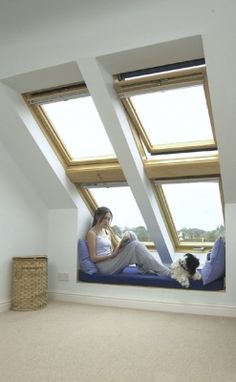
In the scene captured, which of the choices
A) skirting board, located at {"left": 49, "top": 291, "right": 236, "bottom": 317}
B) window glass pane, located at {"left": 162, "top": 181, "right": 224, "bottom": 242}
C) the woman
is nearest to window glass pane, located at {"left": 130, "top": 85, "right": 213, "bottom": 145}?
window glass pane, located at {"left": 162, "top": 181, "right": 224, "bottom": 242}

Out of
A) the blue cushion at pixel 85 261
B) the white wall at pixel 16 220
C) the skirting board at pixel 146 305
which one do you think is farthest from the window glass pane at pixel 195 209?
the white wall at pixel 16 220

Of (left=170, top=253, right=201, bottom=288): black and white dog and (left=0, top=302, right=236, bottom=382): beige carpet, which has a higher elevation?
(left=170, top=253, right=201, bottom=288): black and white dog

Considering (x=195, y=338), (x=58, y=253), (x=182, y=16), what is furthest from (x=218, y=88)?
(x=58, y=253)

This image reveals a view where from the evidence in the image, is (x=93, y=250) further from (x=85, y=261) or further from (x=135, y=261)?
(x=135, y=261)

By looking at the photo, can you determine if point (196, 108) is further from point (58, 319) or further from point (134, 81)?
point (58, 319)

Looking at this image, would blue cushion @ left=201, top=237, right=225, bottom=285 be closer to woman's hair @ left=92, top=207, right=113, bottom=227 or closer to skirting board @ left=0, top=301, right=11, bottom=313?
woman's hair @ left=92, top=207, right=113, bottom=227

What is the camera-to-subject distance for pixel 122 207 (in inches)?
175

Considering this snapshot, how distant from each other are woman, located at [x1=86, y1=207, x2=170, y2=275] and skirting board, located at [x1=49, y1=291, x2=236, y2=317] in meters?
0.31

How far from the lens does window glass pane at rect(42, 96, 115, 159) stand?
3.57m

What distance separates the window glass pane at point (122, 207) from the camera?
14.3ft

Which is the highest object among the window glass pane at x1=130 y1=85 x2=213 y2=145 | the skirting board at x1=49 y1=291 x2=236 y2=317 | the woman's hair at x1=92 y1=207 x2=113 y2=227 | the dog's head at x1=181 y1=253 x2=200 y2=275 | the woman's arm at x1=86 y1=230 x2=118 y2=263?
the window glass pane at x1=130 y1=85 x2=213 y2=145

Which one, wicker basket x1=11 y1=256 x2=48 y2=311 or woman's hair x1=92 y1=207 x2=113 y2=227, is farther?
woman's hair x1=92 y1=207 x2=113 y2=227

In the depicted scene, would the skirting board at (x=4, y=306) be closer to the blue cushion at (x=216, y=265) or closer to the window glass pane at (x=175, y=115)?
the blue cushion at (x=216, y=265)

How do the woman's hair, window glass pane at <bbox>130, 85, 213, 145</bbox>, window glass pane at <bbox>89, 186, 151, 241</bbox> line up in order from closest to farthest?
Answer: 1. window glass pane at <bbox>130, 85, 213, 145</bbox>
2. the woman's hair
3. window glass pane at <bbox>89, 186, 151, 241</bbox>
